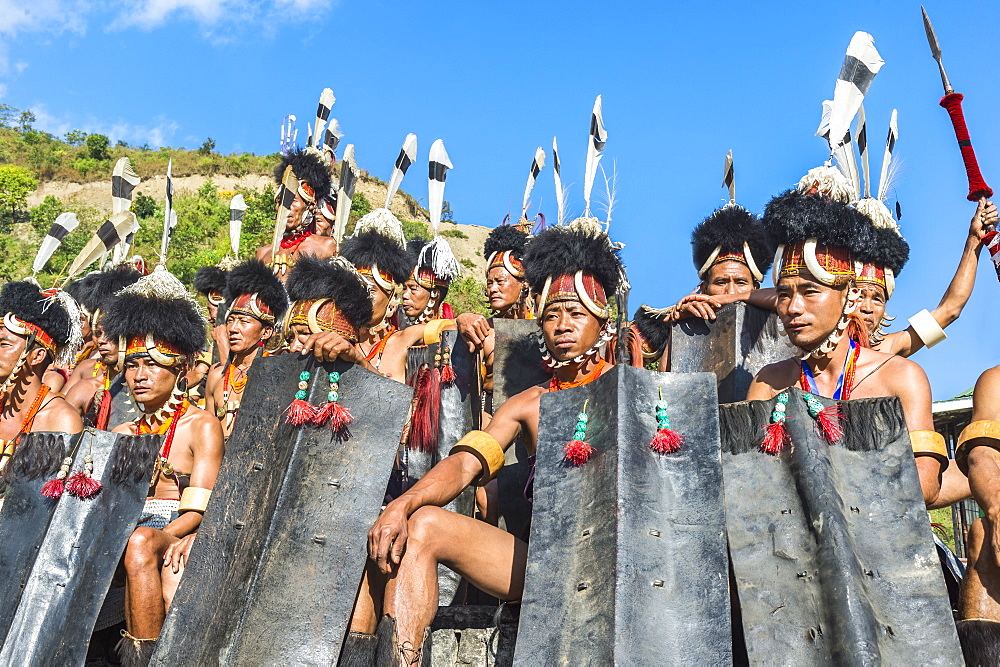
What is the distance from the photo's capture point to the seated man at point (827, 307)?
14.6ft

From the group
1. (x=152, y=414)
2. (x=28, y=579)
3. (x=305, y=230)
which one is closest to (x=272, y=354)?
(x=152, y=414)

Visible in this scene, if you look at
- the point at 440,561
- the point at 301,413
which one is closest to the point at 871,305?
the point at 440,561

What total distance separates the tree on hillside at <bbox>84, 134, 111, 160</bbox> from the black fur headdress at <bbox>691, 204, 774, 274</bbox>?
164 feet

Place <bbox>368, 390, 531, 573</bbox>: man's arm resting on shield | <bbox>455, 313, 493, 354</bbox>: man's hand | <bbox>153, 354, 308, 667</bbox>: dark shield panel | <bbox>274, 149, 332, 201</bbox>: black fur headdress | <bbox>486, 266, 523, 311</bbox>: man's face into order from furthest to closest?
<bbox>274, 149, 332, 201</bbox>: black fur headdress → <bbox>486, 266, 523, 311</bbox>: man's face → <bbox>455, 313, 493, 354</bbox>: man's hand → <bbox>153, 354, 308, 667</bbox>: dark shield panel → <bbox>368, 390, 531, 573</bbox>: man's arm resting on shield

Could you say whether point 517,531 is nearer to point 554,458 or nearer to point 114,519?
point 554,458

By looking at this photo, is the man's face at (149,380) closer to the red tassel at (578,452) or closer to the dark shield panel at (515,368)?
the dark shield panel at (515,368)

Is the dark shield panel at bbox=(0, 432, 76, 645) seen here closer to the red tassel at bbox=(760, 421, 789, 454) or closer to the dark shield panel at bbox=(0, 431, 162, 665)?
the dark shield panel at bbox=(0, 431, 162, 665)

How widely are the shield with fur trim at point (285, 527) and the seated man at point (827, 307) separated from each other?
1933 millimetres

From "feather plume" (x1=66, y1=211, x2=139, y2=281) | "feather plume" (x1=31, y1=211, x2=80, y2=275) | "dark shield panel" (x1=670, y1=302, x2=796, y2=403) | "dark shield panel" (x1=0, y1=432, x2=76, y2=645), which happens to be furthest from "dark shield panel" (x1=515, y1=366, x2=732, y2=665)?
"feather plume" (x1=31, y1=211, x2=80, y2=275)

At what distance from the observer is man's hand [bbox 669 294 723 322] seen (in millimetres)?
5770

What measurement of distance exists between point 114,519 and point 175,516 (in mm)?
463

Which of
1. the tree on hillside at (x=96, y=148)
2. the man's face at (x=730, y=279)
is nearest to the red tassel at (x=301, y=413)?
the man's face at (x=730, y=279)

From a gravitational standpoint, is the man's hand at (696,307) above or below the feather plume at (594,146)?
below

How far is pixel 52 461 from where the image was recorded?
493 cm
